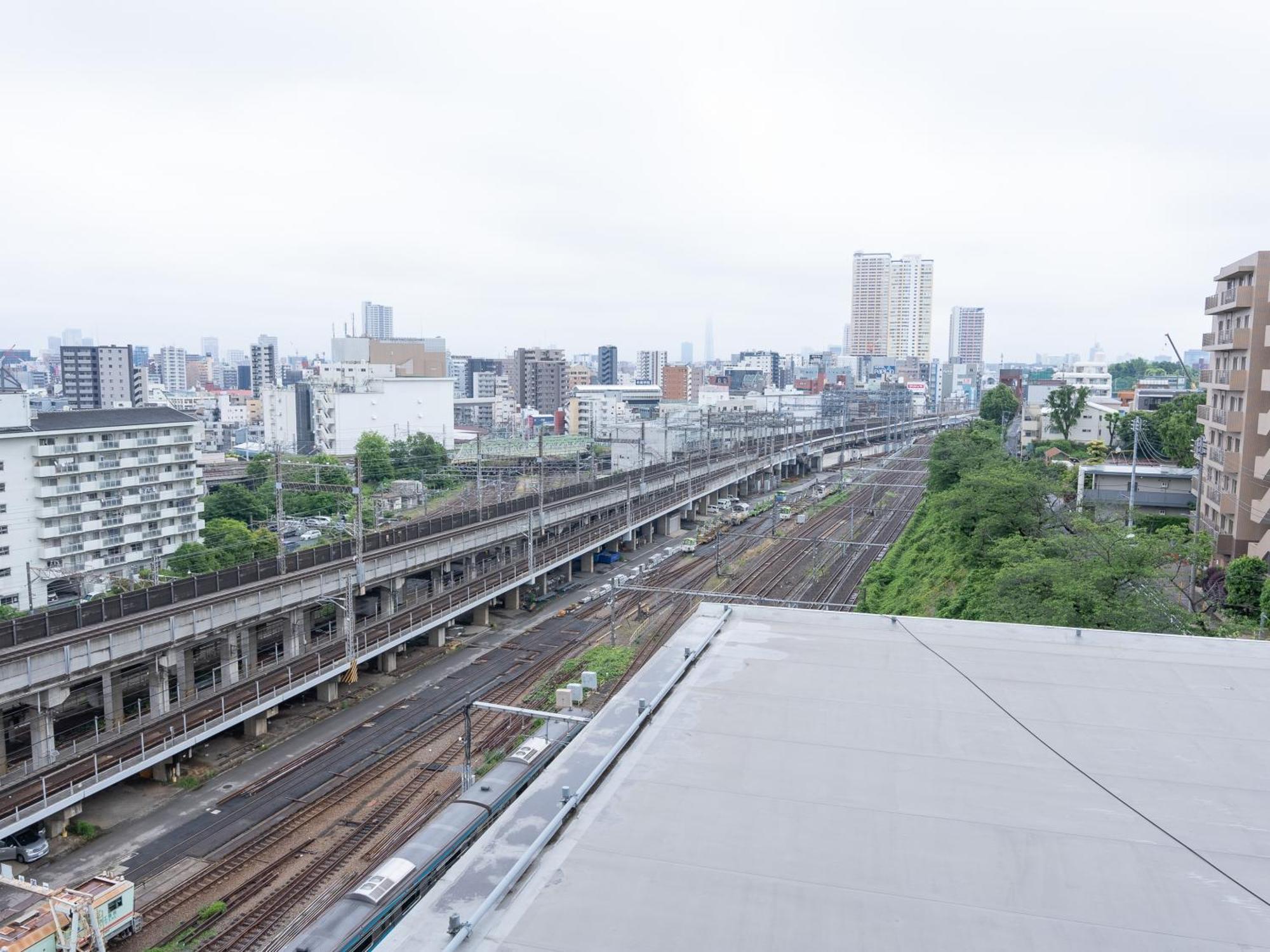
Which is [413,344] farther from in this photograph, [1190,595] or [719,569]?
[1190,595]

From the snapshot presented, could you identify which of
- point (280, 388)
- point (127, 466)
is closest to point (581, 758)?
point (127, 466)

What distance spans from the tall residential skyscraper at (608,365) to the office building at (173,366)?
6512 centimetres

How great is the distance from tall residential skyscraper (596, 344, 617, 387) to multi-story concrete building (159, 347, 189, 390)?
211 ft

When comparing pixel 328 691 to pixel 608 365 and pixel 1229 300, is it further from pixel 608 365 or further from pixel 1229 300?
pixel 608 365

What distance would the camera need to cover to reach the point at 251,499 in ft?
121

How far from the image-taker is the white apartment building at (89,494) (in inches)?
1093

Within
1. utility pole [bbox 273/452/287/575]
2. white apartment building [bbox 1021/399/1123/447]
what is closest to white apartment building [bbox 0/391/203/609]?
utility pole [bbox 273/452/287/575]

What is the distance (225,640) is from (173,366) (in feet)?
462

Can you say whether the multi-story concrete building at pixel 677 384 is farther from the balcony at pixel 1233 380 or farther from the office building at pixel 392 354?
the balcony at pixel 1233 380

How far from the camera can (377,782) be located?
14.3 metres

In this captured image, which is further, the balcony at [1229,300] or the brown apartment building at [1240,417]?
the balcony at [1229,300]

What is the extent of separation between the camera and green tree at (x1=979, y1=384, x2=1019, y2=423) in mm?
59344

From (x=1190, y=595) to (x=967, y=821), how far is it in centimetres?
1588

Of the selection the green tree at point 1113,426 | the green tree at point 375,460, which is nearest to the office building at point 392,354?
the green tree at point 375,460
